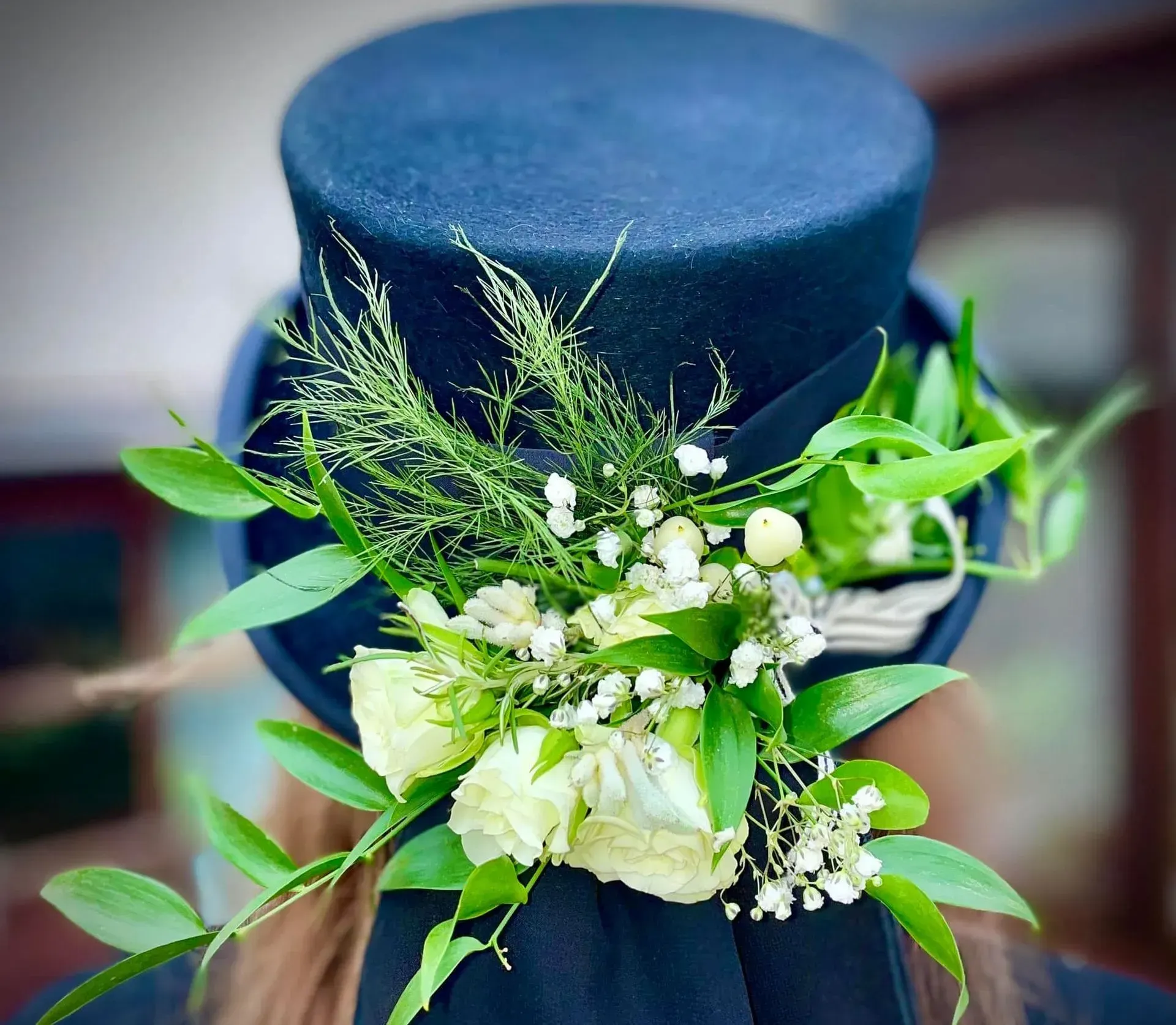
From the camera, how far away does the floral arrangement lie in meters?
0.35

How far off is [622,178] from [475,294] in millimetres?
114

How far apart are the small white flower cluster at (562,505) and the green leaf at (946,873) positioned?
177 millimetres

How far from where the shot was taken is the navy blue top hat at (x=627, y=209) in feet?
1.34

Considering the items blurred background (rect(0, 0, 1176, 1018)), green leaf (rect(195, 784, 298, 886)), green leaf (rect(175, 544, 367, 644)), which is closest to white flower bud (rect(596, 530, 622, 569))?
green leaf (rect(175, 544, 367, 644))

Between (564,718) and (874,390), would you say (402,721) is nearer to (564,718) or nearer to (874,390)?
(564,718)

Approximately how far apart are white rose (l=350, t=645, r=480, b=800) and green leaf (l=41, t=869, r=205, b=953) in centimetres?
14

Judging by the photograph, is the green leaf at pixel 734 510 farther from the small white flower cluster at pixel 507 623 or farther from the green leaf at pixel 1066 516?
the green leaf at pixel 1066 516

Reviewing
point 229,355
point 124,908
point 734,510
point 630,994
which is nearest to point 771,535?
point 734,510

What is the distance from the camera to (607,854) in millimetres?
369

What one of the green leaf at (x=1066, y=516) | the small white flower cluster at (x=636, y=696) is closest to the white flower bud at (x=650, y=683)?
the small white flower cluster at (x=636, y=696)

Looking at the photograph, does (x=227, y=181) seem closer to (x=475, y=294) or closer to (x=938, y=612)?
(x=475, y=294)

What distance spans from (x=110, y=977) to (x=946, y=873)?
35 cm

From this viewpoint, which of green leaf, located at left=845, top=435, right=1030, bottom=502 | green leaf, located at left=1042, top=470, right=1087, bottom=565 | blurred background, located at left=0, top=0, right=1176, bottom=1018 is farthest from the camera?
blurred background, located at left=0, top=0, right=1176, bottom=1018

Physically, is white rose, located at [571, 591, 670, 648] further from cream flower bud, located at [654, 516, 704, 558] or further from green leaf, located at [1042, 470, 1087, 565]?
green leaf, located at [1042, 470, 1087, 565]
